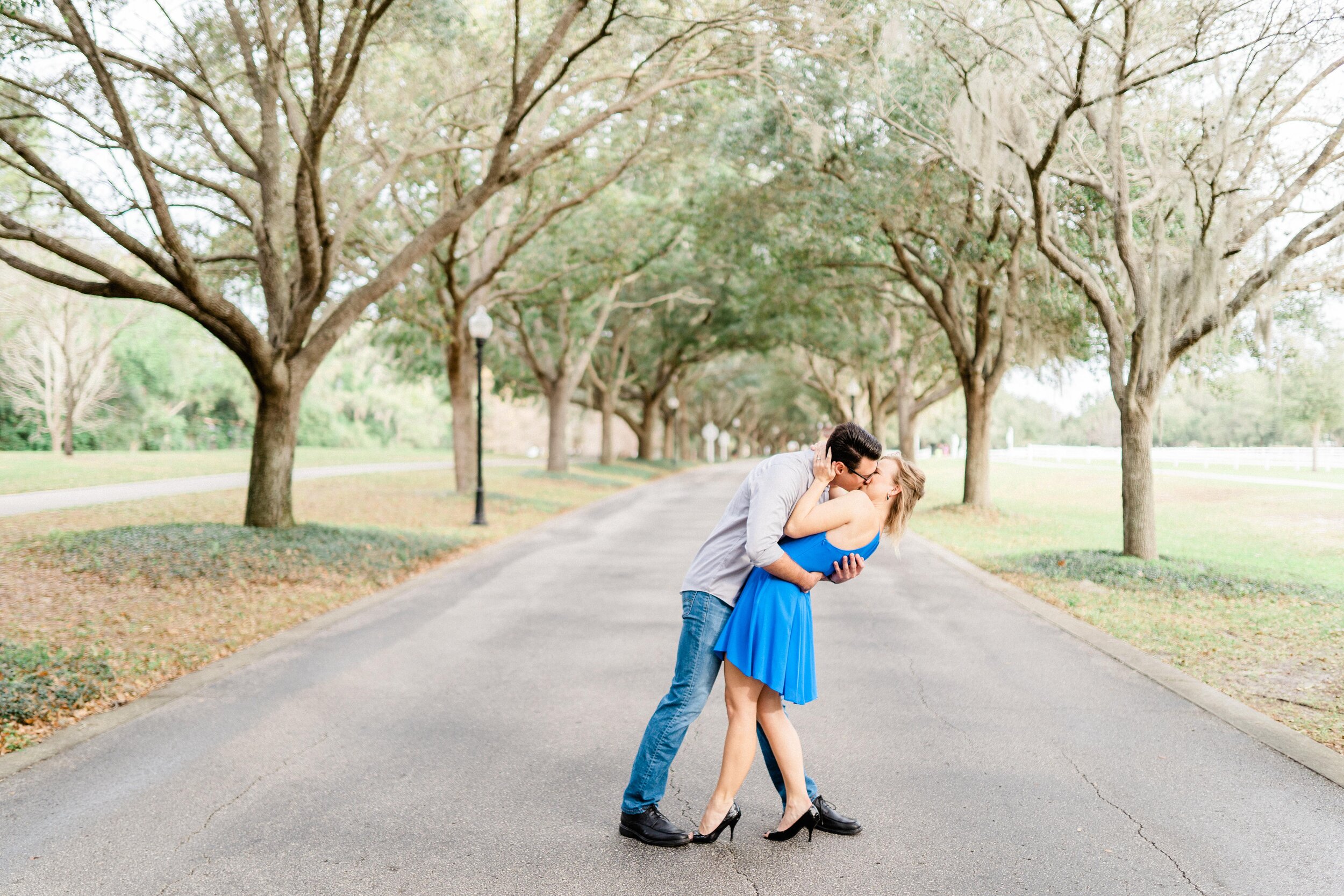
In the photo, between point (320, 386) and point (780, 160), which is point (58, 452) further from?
point (780, 160)

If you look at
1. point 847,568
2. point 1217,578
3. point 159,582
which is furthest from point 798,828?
point 1217,578

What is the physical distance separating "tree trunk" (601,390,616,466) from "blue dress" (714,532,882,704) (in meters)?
33.0

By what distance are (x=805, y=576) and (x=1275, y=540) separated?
12.7m

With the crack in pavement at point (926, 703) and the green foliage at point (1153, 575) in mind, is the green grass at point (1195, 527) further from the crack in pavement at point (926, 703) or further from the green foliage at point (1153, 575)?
the crack in pavement at point (926, 703)

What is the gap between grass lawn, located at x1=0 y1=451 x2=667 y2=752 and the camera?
6.04 metres

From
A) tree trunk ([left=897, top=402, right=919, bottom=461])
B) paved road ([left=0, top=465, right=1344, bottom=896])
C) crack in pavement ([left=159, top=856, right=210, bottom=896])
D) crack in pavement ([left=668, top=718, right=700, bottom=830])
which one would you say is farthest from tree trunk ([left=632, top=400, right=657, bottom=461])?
crack in pavement ([left=159, top=856, right=210, bottom=896])

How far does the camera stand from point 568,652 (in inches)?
281

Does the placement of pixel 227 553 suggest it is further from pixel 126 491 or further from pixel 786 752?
pixel 126 491

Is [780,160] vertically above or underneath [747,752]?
above

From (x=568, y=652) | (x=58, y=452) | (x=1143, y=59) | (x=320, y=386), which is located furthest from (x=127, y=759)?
(x=320, y=386)

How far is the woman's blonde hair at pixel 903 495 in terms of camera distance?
3.82 m

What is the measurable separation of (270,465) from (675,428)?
144ft

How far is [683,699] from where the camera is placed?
3.79 meters

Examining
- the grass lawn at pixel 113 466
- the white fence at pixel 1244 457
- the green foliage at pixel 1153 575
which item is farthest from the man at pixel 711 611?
the grass lawn at pixel 113 466
